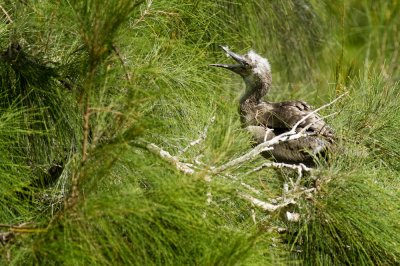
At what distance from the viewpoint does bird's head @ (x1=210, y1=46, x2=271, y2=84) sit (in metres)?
3.08

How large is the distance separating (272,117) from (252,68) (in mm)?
330

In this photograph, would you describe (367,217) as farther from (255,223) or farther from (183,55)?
(183,55)

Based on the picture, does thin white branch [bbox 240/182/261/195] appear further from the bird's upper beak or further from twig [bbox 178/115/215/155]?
the bird's upper beak

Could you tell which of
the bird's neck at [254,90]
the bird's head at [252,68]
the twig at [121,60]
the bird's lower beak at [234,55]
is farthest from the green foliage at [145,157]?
the bird's neck at [254,90]

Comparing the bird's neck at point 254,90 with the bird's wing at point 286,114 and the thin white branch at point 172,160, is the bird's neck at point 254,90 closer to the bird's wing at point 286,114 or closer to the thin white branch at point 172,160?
the bird's wing at point 286,114

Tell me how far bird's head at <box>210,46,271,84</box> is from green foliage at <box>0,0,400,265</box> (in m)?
0.48

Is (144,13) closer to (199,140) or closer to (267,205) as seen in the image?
(199,140)

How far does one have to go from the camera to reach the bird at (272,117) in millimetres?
2529

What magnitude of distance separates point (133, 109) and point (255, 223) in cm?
37

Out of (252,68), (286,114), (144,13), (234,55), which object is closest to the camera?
(144,13)

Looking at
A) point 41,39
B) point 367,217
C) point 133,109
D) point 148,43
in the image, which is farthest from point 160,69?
point 367,217

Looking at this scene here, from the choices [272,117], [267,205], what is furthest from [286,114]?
[267,205]

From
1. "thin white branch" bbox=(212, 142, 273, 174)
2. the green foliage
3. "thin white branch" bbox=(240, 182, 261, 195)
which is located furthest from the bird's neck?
"thin white branch" bbox=(240, 182, 261, 195)

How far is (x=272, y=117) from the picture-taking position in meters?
2.88
